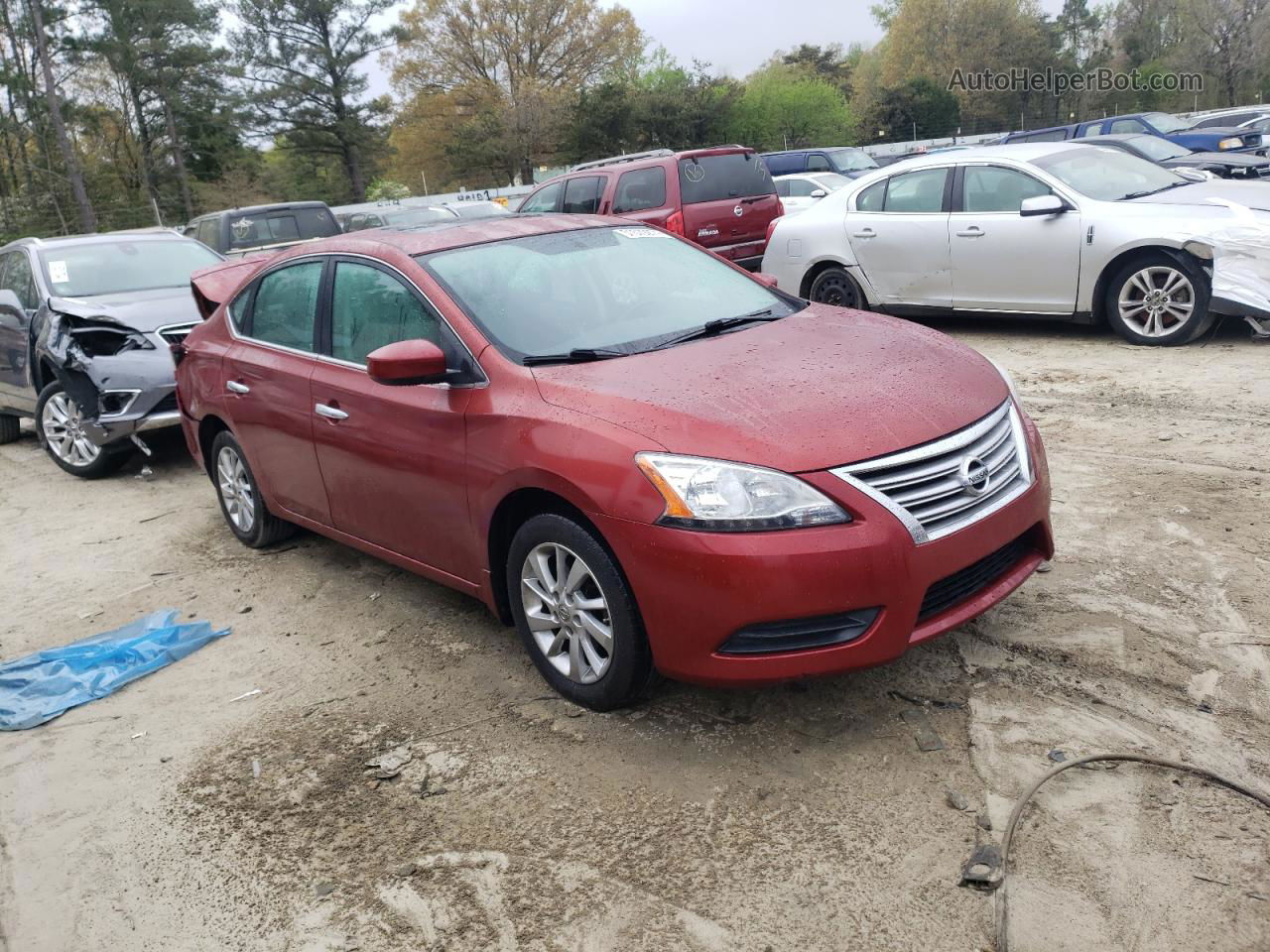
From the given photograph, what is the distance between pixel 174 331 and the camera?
26.5 ft

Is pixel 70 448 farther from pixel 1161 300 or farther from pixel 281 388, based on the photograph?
pixel 1161 300

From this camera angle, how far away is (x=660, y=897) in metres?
2.82

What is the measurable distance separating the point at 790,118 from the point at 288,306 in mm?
52857

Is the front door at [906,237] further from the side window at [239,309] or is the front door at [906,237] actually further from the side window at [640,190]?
the side window at [239,309]

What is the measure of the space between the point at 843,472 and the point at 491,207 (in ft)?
59.3

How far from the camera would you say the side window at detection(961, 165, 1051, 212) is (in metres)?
8.66

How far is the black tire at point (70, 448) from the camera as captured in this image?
7926 mm

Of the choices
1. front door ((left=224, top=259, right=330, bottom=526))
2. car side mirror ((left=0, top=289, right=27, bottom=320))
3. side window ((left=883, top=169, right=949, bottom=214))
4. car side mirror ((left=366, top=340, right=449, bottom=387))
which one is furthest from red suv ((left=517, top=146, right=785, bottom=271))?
car side mirror ((left=366, top=340, right=449, bottom=387))

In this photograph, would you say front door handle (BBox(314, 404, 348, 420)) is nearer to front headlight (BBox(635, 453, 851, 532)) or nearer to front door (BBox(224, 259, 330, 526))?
front door (BBox(224, 259, 330, 526))

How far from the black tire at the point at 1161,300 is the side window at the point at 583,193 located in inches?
246

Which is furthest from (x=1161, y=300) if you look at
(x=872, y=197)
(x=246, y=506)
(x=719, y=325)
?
(x=246, y=506)

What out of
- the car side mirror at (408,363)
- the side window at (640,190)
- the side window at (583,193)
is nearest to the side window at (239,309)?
the car side mirror at (408,363)

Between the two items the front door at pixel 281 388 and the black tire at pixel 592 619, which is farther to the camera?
the front door at pixel 281 388

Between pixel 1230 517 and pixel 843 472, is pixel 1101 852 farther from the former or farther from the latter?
pixel 1230 517
